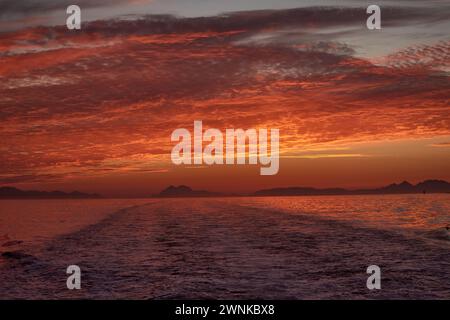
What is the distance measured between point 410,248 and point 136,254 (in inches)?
942

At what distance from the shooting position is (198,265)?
32969mm

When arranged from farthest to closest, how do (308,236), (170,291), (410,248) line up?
(308,236) → (410,248) → (170,291)

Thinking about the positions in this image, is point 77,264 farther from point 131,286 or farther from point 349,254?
point 349,254

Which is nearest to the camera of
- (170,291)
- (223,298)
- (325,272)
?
(223,298)

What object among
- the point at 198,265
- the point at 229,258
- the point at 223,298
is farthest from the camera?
the point at 229,258

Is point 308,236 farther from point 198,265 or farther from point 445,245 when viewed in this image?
point 198,265

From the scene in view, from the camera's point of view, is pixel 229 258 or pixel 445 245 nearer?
pixel 229 258

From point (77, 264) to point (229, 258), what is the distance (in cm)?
1119
